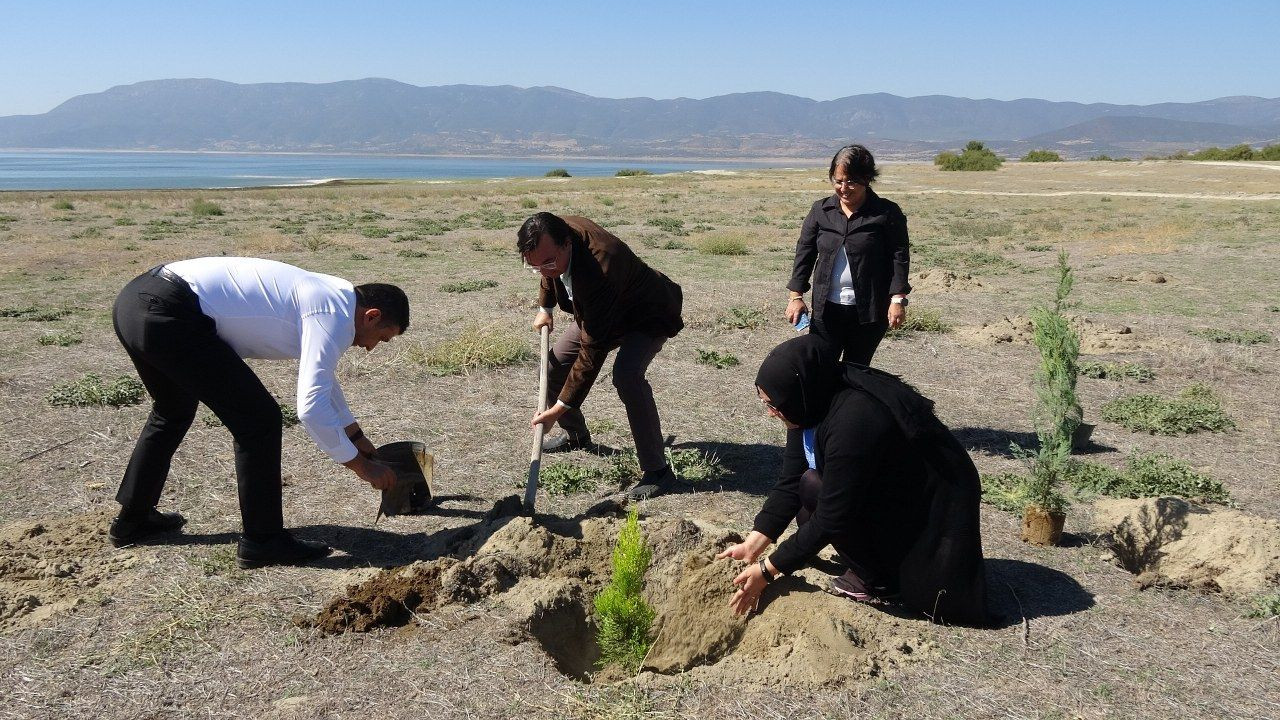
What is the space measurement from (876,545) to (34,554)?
4.03 meters

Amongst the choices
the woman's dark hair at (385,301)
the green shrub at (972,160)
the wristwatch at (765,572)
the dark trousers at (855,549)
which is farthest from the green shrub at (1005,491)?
the green shrub at (972,160)

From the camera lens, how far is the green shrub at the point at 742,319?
33.6 ft

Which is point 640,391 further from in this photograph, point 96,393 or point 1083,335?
point 1083,335

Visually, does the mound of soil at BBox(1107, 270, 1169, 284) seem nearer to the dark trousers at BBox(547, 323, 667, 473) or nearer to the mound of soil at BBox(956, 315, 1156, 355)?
the mound of soil at BBox(956, 315, 1156, 355)

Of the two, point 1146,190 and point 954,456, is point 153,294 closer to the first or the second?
point 954,456

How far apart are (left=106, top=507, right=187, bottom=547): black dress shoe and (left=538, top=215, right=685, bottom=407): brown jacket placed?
2.18m

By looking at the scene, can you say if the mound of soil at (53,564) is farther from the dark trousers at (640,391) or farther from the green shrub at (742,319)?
the green shrub at (742,319)

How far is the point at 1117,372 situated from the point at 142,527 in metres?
8.10

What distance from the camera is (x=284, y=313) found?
11.9 feet

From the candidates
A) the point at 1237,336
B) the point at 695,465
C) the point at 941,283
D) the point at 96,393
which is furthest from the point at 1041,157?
the point at 96,393

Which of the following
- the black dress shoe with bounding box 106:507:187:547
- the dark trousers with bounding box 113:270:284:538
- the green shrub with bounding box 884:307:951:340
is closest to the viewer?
the dark trousers with bounding box 113:270:284:538

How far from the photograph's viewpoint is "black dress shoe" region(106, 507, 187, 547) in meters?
4.27

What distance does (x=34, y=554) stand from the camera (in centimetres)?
415

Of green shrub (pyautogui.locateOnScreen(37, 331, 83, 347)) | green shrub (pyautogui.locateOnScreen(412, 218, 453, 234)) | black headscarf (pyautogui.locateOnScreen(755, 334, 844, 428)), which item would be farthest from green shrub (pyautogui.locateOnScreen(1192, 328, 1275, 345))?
green shrub (pyautogui.locateOnScreen(412, 218, 453, 234))
